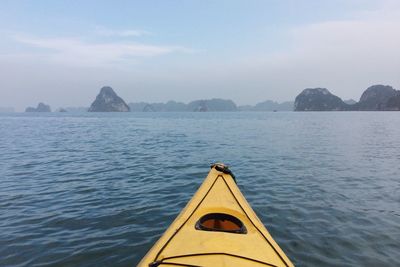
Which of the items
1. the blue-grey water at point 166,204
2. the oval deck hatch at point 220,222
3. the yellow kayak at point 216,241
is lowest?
the blue-grey water at point 166,204

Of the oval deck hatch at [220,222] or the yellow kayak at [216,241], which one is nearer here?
the yellow kayak at [216,241]

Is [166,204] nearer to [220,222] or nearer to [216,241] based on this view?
[220,222]

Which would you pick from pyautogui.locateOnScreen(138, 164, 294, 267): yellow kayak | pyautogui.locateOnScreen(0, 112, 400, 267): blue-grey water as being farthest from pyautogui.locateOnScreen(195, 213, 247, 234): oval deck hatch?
pyautogui.locateOnScreen(0, 112, 400, 267): blue-grey water

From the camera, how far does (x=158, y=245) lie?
5.45 metres

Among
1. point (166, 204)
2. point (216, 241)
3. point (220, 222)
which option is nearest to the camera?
point (216, 241)

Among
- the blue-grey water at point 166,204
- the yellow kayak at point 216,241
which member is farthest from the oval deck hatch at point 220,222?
the blue-grey water at point 166,204

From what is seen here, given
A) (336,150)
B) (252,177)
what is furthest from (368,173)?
(336,150)

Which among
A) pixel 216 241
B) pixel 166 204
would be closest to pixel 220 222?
pixel 216 241

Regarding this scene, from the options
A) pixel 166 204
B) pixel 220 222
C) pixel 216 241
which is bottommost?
pixel 166 204

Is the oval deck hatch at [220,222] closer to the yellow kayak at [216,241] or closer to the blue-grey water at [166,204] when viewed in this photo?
the yellow kayak at [216,241]

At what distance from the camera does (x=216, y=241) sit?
5.37 m

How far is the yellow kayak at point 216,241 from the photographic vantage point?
190 inches

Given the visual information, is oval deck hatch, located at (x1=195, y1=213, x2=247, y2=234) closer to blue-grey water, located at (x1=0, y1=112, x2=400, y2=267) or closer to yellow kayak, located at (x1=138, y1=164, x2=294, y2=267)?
yellow kayak, located at (x1=138, y1=164, x2=294, y2=267)

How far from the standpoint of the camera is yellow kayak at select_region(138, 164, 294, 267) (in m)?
4.82
